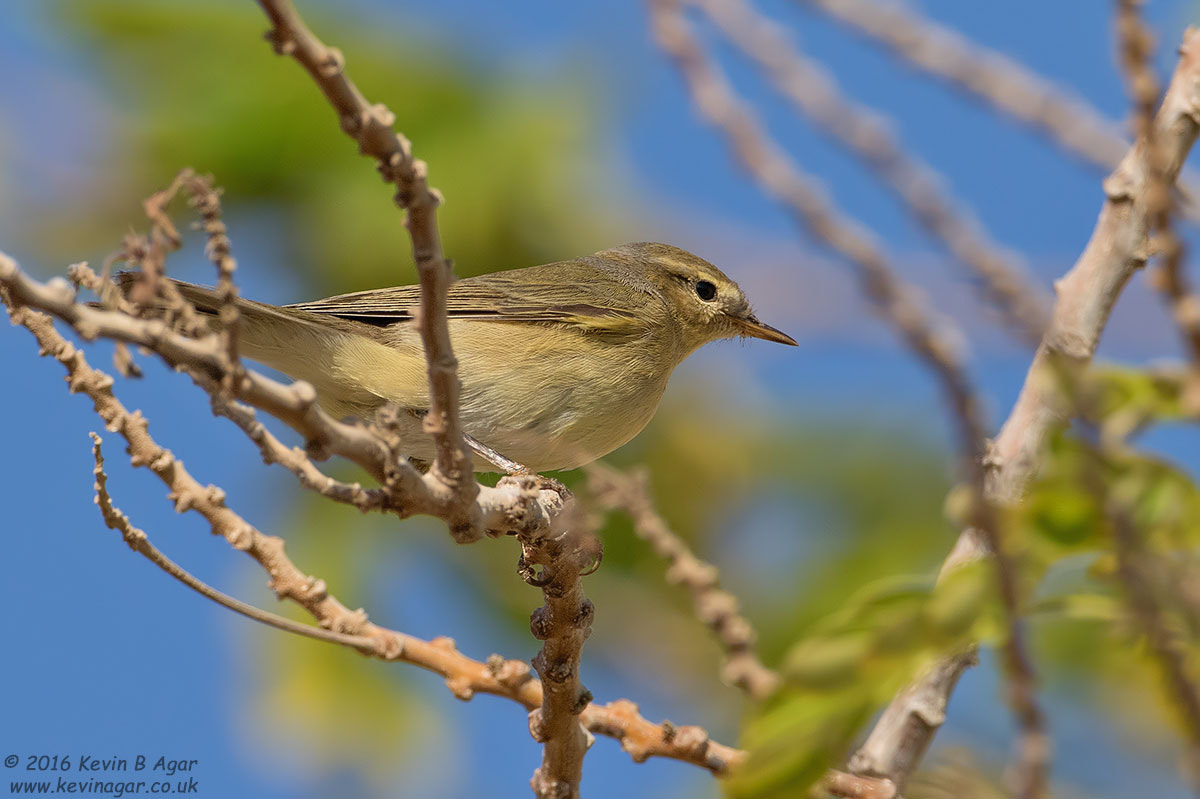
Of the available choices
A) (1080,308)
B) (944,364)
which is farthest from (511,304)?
(944,364)

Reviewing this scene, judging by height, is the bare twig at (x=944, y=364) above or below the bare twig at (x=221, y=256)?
below

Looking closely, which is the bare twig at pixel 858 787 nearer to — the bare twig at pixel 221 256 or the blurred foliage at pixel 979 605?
the blurred foliage at pixel 979 605

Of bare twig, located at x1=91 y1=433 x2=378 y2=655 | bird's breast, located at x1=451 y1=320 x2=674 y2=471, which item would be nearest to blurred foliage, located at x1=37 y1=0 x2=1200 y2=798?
bird's breast, located at x1=451 y1=320 x2=674 y2=471

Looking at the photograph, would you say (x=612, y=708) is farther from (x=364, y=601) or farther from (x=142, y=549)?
(x=364, y=601)

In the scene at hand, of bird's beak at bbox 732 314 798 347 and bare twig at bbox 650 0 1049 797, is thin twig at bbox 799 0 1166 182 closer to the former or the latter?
bare twig at bbox 650 0 1049 797

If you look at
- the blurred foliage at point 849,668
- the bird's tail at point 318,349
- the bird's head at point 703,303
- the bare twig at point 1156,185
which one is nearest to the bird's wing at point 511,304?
the bird's tail at point 318,349
